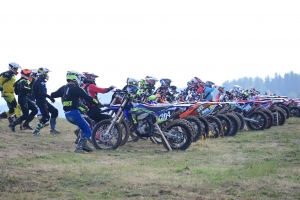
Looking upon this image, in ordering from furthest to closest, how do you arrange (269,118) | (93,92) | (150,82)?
(269,118), (150,82), (93,92)

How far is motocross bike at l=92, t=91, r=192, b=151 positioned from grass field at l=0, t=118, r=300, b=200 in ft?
1.19

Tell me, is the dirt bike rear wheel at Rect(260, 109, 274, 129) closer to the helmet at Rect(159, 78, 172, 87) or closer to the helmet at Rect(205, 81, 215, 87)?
the helmet at Rect(205, 81, 215, 87)

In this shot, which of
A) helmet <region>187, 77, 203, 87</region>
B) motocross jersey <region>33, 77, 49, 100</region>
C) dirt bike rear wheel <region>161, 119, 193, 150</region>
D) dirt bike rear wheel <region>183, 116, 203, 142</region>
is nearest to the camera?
dirt bike rear wheel <region>161, 119, 193, 150</region>

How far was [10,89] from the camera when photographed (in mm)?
16031

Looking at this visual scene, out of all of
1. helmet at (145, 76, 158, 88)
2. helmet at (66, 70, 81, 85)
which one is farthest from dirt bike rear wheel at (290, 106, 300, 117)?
helmet at (66, 70, 81, 85)

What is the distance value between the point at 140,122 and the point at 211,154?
2206 millimetres

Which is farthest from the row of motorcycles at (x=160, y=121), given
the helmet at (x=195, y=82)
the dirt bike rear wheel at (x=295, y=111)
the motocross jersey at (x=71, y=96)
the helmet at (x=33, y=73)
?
the dirt bike rear wheel at (x=295, y=111)

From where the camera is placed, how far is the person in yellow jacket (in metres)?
15.7

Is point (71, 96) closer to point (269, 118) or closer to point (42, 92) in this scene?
point (42, 92)

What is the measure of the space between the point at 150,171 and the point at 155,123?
11.1 feet

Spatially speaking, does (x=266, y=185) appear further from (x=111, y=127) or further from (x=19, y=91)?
(x=19, y=91)

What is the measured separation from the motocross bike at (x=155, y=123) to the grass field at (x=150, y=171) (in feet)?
1.19

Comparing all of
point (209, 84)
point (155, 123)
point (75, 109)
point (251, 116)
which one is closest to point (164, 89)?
point (251, 116)

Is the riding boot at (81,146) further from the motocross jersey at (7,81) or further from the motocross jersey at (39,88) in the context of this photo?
the motocross jersey at (7,81)
